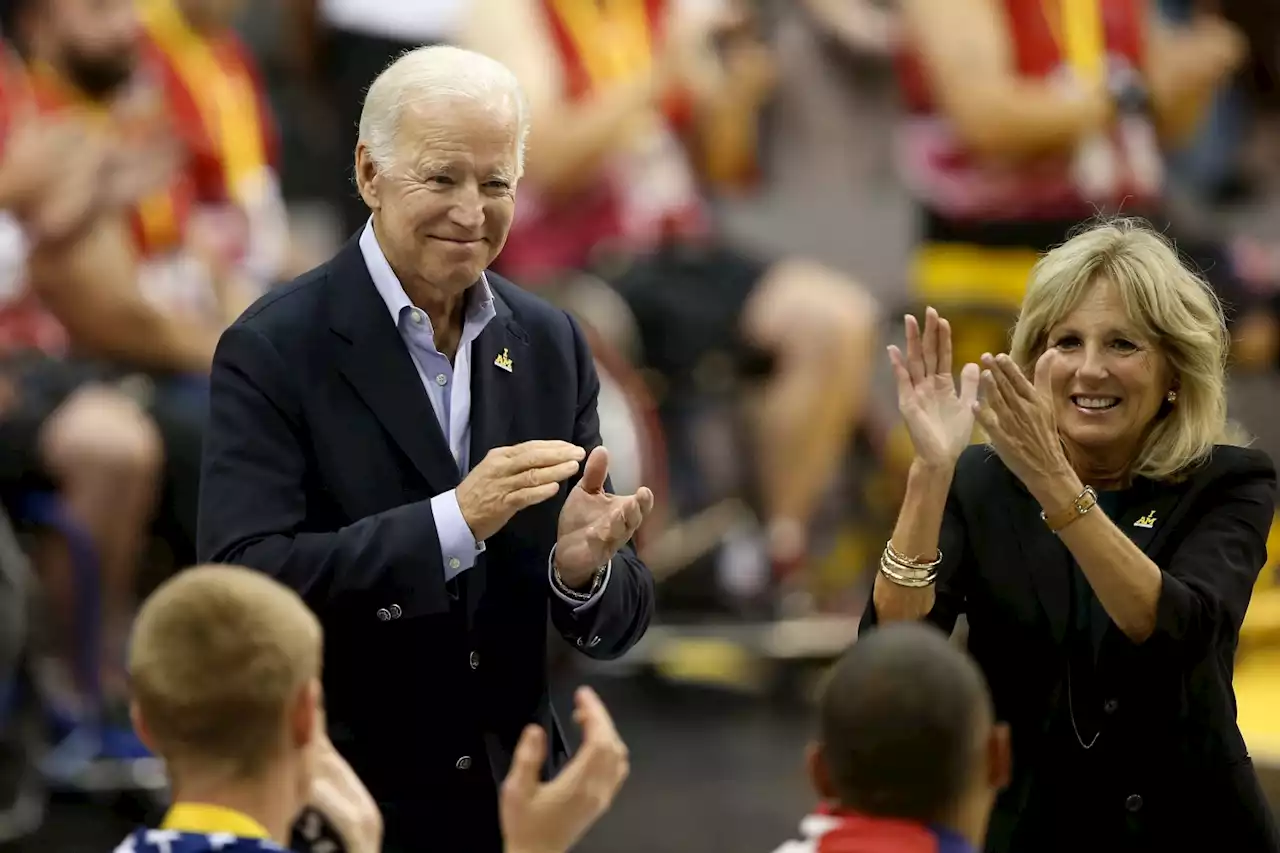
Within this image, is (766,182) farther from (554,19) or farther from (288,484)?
(288,484)

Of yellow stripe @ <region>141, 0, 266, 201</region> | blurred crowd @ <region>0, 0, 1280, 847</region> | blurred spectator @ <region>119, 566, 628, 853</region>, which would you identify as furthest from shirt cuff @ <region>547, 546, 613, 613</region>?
yellow stripe @ <region>141, 0, 266, 201</region>

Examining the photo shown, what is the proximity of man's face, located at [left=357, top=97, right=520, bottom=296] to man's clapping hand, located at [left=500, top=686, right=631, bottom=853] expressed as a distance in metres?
0.75

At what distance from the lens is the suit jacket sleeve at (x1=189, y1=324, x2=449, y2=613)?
2297mm

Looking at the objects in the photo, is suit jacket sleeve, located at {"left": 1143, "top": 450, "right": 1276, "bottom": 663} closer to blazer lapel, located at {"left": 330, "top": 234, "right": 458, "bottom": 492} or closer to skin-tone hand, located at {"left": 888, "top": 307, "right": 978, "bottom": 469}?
skin-tone hand, located at {"left": 888, "top": 307, "right": 978, "bottom": 469}

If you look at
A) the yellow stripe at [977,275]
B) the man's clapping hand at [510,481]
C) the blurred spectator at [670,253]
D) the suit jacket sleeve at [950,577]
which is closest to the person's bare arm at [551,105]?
the blurred spectator at [670,253]

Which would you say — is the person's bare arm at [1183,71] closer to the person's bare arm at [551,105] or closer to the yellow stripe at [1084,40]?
the yellow stripe at [1084,40]

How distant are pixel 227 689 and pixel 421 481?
0.67 meters

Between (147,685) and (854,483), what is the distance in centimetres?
446

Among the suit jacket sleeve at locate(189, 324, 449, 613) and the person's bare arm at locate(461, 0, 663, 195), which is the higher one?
the person's bare arm at locate(461, 0, 663, 195)

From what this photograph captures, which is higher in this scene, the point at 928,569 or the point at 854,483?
the point at 928,569

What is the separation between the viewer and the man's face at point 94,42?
496 cm

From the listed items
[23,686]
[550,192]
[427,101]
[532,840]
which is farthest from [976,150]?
[532,840]

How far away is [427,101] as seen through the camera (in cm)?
238

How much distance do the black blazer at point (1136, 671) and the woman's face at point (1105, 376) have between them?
9 centimetres
